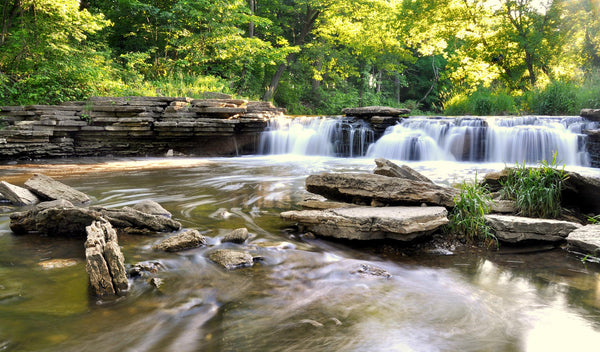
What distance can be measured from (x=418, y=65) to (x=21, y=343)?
39164 millimetres

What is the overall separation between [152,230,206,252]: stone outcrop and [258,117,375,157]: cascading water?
1154 cm

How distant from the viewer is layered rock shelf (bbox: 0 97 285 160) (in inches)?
469

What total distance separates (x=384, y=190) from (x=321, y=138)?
10.9 meters

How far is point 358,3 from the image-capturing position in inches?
896

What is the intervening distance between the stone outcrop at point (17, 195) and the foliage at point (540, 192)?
7.17 m

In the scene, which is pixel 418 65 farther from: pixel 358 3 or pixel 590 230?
pixel 590 230

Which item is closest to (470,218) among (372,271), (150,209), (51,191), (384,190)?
(384,190)

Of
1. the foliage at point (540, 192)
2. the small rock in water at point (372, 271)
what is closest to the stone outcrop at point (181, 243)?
the small rock in water at point (372, 271)

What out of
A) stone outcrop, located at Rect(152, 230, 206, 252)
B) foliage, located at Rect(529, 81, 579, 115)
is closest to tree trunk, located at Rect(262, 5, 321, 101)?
foliage, located at Rect(529, 81, 579, 115)

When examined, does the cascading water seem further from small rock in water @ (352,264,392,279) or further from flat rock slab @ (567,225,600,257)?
small rock in water @ (352,264,392,279)

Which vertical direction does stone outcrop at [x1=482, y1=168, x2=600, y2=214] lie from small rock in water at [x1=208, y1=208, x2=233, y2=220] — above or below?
above

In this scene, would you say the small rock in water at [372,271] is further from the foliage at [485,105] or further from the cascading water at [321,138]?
the foliage at [485,105]

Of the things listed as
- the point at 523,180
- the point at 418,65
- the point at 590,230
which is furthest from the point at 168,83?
the point at 418,65

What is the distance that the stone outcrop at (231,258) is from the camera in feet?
11.7
